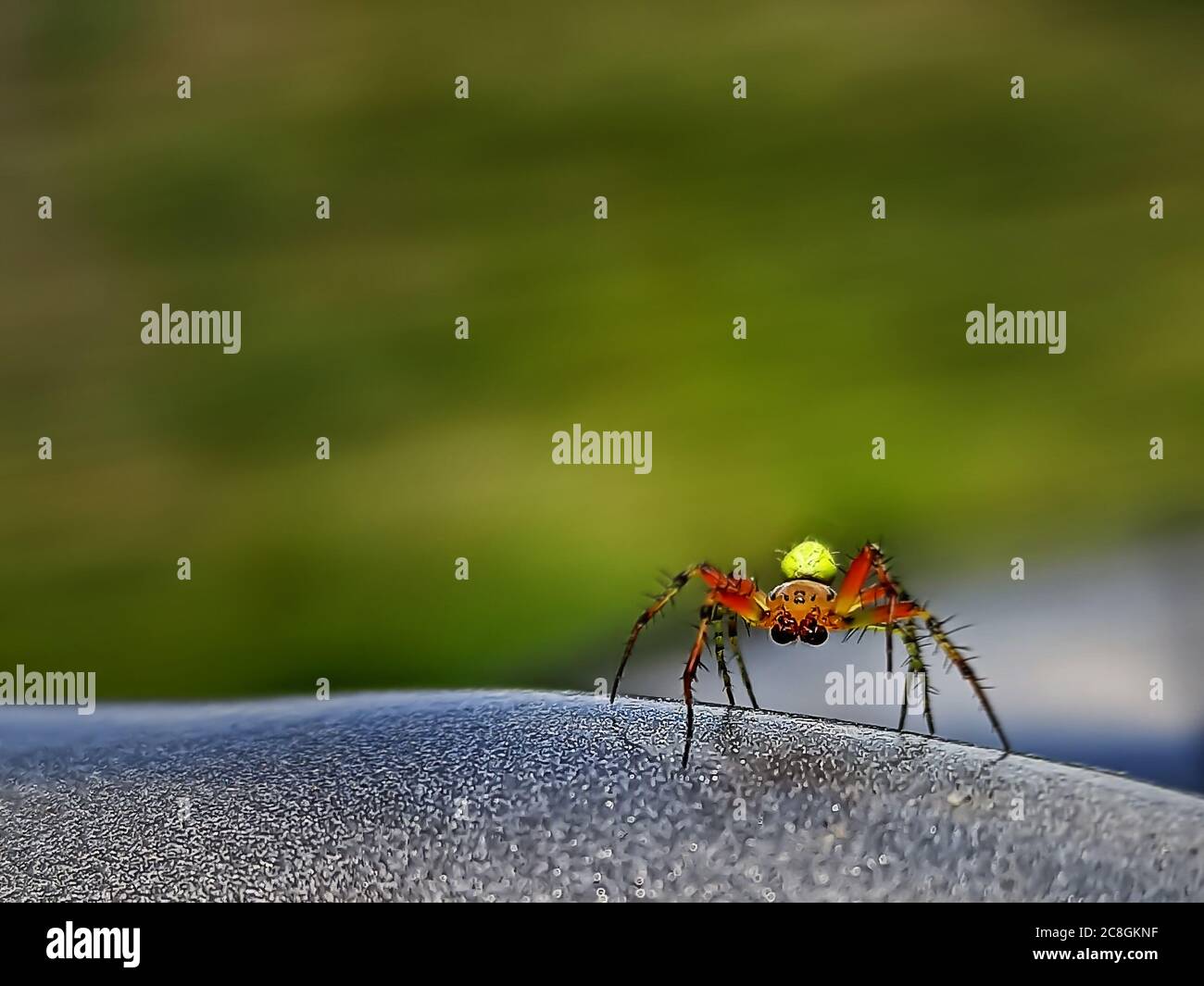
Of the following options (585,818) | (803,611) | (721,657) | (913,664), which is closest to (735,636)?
(721,657)

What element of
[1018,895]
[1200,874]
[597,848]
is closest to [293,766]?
[597,848]

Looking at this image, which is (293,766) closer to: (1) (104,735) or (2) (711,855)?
(1) (104,735)

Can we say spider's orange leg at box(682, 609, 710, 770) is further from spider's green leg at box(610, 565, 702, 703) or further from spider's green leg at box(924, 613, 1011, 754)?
spider's green leg at box(924, 613, 1011, 754)

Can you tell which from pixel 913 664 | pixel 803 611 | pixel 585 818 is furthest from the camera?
pixel 803 611

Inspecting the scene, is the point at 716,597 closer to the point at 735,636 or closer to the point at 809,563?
the point at 735,636

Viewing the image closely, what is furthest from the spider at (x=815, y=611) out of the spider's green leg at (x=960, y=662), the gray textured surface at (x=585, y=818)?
the gray textured surface at (x=585, y=818)

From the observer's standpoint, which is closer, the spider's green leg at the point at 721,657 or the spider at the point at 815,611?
the spider at the point at 815,611

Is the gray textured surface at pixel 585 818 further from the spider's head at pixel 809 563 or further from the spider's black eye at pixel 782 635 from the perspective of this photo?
the spider's head at pixel 809 563
